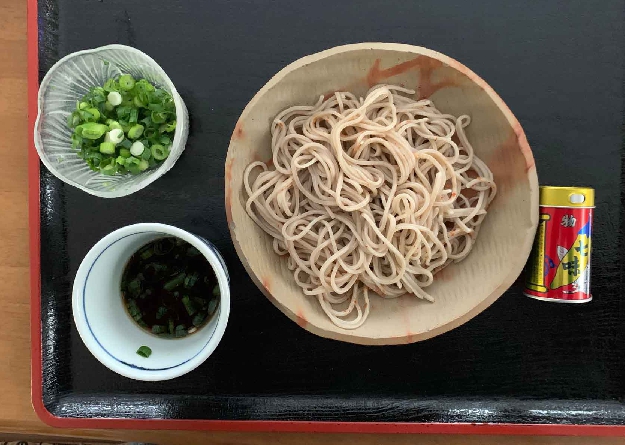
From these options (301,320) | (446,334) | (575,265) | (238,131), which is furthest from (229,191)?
(575,265)

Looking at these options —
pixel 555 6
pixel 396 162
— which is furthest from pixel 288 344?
pixel 555 6

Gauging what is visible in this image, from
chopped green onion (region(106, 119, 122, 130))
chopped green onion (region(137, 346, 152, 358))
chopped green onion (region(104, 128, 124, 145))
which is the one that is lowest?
chopped green onion (region(137, 346, 152, 358))

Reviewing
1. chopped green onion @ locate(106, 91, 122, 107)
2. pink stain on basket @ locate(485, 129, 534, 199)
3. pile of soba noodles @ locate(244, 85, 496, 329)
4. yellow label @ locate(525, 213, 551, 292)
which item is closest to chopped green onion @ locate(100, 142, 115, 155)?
chopped green onion @ locate(106, 91, 122, 107)

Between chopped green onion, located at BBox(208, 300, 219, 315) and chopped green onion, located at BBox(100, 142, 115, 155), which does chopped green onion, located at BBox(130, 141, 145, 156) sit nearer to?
A: chopped green onion, located at BBox(100, 142, 115, 155)

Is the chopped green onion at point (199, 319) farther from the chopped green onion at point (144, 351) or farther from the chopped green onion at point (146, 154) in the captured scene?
the chopped green onion at point (146, 154)

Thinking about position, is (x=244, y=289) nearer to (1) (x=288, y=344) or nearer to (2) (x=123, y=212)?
(1) (x=288, y=344)

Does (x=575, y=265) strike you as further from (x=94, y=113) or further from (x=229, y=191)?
(x=94, y=113)
